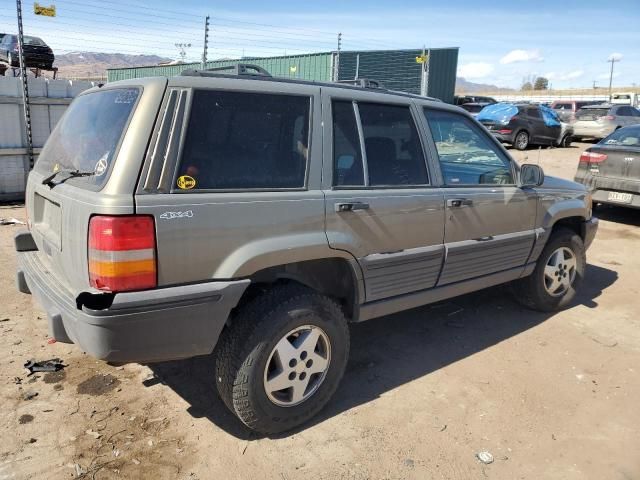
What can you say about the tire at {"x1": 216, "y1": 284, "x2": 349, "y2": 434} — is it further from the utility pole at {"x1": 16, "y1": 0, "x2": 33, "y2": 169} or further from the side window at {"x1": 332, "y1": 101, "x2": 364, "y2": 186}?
the utility pole at {"x1": 16, "y1": 0, "x2": 33, "y2": 169}

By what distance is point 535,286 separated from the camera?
4.87 m

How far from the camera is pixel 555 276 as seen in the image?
496 cm

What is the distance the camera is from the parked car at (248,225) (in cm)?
249

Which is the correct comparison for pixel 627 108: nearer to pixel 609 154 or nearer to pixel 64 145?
pixel 609 154

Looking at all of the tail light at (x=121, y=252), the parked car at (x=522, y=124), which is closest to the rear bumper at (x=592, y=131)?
the parked car at (x=522, y=124)

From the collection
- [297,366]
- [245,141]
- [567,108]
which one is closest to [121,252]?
[245,141]

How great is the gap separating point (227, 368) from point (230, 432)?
480 mm

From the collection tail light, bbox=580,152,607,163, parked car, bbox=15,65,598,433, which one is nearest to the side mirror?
parked car, bbox=15,65,598,433

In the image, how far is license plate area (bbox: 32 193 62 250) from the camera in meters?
2.83

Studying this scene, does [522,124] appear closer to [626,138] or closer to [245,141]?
[626,138]

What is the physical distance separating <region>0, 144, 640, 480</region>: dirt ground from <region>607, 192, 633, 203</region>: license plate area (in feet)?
14.9

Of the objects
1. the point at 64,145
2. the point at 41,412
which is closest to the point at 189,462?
the point at 41,412

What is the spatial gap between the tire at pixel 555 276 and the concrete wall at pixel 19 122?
7510 millimetres

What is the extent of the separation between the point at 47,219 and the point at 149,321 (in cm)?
107
